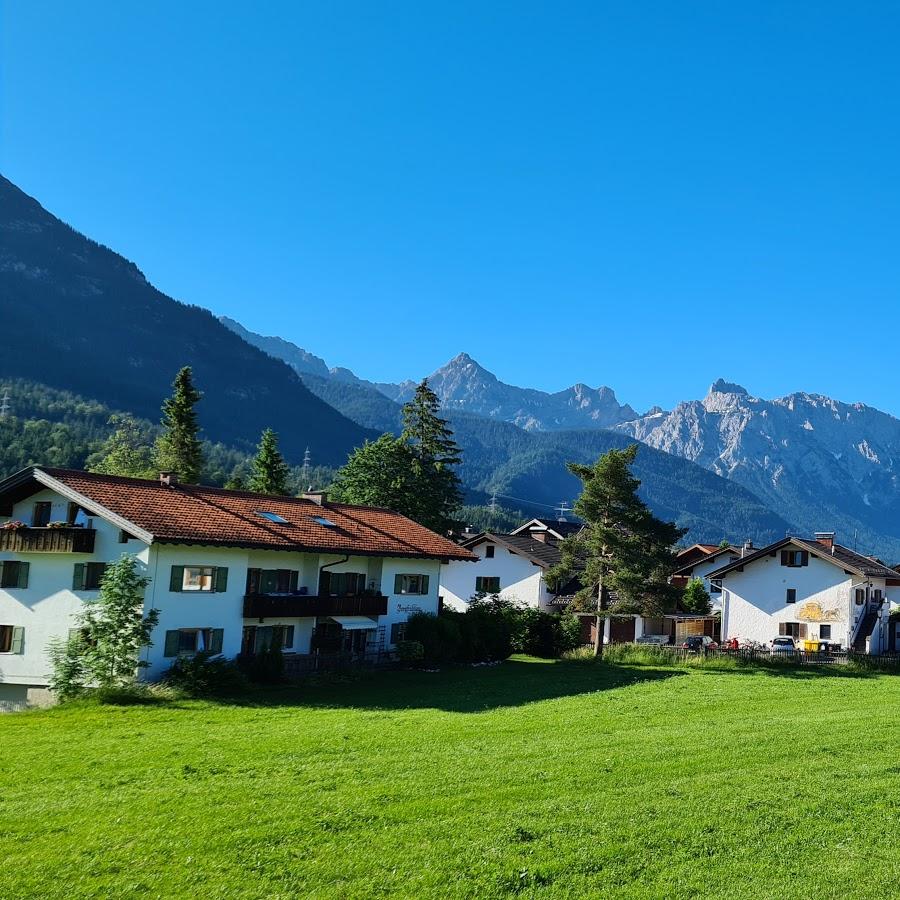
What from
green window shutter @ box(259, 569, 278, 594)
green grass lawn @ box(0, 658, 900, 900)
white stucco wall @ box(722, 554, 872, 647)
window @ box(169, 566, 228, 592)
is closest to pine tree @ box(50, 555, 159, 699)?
window @ box(169, 566, 228, 592)

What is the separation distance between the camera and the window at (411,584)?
45.1m

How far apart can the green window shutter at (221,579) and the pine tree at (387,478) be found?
1261 inches

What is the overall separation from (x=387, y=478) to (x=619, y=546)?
2552 centimetres

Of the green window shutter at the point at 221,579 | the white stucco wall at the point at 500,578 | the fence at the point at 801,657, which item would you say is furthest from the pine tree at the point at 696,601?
the green window shutter at the point at 221,579

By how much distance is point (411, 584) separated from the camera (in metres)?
46.2

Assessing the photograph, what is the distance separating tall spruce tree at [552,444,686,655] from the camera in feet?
158

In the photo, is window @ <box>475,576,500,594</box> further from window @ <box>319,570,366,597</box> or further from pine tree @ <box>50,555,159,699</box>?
pine tree @ <box>50,555,159,699</box>

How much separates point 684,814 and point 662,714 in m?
12.7

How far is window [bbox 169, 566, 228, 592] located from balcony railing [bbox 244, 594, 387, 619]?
145cm

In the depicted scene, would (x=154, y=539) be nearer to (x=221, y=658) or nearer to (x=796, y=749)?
(x=221, y=658)

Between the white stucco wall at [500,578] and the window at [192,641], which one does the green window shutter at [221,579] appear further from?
the white stucco wall at [500,578]

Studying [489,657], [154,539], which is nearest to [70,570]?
[154,539]

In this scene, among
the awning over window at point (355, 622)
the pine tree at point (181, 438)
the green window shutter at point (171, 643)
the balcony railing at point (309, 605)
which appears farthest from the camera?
the pine tree at point (181, 438)

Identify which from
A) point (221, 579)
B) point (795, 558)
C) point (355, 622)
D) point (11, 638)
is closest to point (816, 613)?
point (795, 558)
